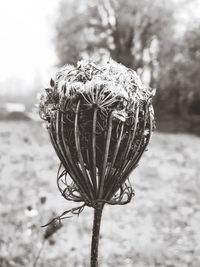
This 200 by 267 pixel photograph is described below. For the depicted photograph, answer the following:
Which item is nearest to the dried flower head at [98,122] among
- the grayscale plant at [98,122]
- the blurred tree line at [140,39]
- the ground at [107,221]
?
the grayscale plant at [98,122]

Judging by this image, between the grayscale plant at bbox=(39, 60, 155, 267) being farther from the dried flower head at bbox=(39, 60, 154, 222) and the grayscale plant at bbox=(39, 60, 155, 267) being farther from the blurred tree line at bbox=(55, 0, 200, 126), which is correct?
the blurred tree line at bbox=(55, 0, 200, 126)

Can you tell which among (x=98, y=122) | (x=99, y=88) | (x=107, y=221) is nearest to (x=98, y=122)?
(x=98, y=122)

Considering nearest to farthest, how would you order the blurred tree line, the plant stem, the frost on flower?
the frost on flower → the plant stem → the blurred tree line

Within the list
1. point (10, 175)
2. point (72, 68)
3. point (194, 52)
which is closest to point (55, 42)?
point (194, 52)

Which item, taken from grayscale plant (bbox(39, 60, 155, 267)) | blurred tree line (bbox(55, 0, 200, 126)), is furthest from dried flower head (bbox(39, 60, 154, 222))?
blurred tree line (bbox(55, 0, 200, 126))

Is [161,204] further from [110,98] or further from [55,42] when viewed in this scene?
[55,42]

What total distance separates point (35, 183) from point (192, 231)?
129 inches

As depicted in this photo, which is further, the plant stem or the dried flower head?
the plant stem

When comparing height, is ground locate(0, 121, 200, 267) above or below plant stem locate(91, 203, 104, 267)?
below

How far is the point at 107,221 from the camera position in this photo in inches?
242

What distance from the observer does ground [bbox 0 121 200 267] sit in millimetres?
4848

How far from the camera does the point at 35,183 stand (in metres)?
7.61

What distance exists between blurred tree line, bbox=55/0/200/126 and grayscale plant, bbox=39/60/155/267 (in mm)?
16635

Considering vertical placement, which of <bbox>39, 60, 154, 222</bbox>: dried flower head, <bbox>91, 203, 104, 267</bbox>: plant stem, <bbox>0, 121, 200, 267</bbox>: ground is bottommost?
<bbox>0, 121, 200, 267</bbox>: ground
